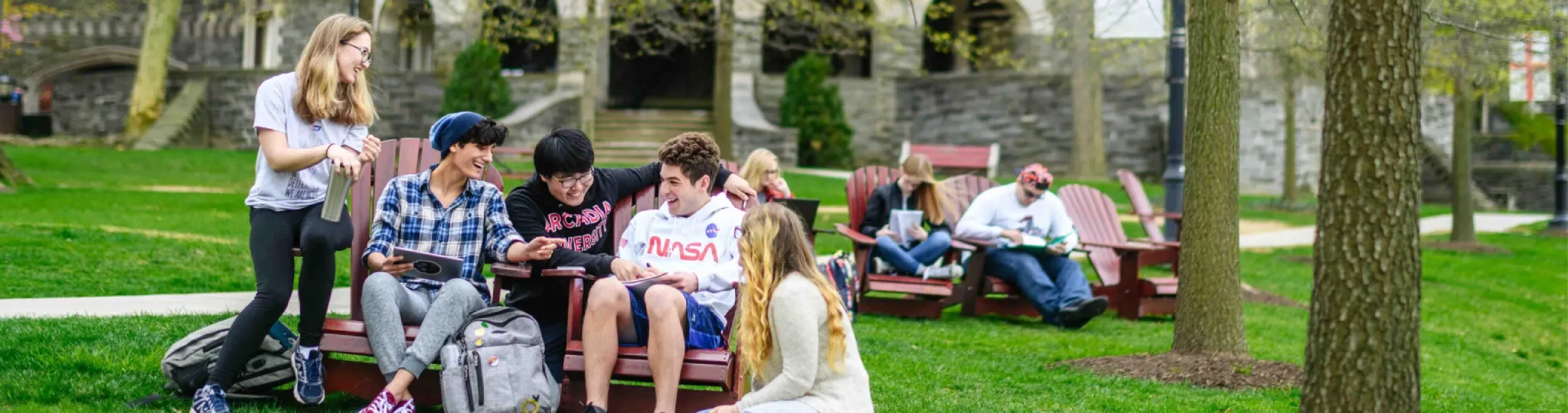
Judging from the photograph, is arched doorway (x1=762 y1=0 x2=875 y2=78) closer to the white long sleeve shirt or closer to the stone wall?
the stone wall

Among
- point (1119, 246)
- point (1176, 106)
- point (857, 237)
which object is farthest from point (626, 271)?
point (1176, 106)

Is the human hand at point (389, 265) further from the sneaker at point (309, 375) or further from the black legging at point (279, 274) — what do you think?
the sneaker at point (309, 375)

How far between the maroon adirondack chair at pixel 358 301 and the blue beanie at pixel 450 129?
0.18 metres

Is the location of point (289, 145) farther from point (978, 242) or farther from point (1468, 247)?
point (1468, 247)

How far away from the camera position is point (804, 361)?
4.45 metres

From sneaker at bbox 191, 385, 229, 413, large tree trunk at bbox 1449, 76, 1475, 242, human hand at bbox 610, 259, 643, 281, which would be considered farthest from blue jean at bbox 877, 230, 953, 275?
large tree trunk at bbox 1449, 76, 1475, 242

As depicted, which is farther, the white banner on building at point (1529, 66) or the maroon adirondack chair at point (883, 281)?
the white banner on building at point (1529, 66)

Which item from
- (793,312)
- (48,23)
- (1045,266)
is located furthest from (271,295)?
(48,23)

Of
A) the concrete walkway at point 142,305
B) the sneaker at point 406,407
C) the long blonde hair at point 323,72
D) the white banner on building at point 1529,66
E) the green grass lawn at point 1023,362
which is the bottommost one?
the green grass lawn at point 1023,362

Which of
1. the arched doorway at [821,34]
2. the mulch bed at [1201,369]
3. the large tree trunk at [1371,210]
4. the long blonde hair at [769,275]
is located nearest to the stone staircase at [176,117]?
the arched doorway at [821,34]

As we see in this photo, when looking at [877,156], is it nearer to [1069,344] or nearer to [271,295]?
[1069,344]

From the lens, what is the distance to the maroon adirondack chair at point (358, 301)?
5.21 m

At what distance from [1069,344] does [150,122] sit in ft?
70.0

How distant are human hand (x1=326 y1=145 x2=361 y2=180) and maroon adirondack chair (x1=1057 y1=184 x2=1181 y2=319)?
582 centimetres
